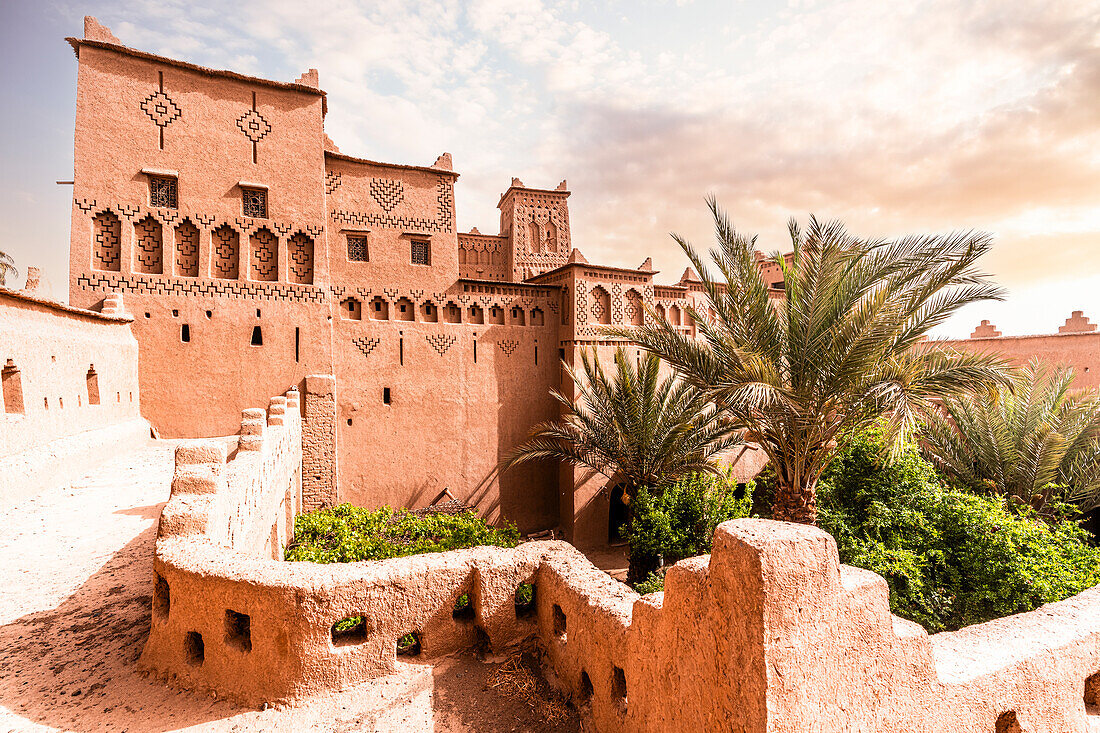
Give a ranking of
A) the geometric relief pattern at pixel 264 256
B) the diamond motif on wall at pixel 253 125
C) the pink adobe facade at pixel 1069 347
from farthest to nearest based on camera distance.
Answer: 1. the pink adobe facade at pixel 1069 347
2. the geometric relief pattern at pixel 264 256
3. the diamond motif on wall at pixel 253 125

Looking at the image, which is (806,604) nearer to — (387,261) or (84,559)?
(84,559)

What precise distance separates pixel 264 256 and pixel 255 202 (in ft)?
3.80

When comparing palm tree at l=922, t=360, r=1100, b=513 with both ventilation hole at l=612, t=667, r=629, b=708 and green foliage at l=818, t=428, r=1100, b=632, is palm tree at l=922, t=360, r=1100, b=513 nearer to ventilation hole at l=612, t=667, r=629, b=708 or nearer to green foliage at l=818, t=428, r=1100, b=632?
green foliage at l=818, t=428, r=1100, b=632

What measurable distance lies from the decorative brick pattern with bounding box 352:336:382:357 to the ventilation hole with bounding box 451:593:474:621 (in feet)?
27.1

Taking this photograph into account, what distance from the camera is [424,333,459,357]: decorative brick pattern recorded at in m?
11.8

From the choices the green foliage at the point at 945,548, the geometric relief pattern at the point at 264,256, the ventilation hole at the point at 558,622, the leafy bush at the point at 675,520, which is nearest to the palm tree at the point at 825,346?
the green foliage at the point at 945,548

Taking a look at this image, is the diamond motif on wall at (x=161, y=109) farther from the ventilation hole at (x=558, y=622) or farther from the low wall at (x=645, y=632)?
the ventilation hole at (x=558, y=622)

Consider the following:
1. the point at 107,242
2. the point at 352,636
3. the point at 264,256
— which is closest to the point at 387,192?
the point at 264,256

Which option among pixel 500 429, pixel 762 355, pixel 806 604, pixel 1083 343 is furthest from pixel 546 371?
pixel 1083 343

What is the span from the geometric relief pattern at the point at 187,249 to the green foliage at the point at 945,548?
40.7 feet

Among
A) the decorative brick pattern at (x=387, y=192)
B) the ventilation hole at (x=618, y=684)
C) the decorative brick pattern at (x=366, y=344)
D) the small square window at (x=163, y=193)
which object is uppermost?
the decorative brick pattern at (x=387, y=192)

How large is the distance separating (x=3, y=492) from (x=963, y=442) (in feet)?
48.1

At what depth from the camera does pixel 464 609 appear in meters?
4.14

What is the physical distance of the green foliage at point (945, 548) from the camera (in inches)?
246
